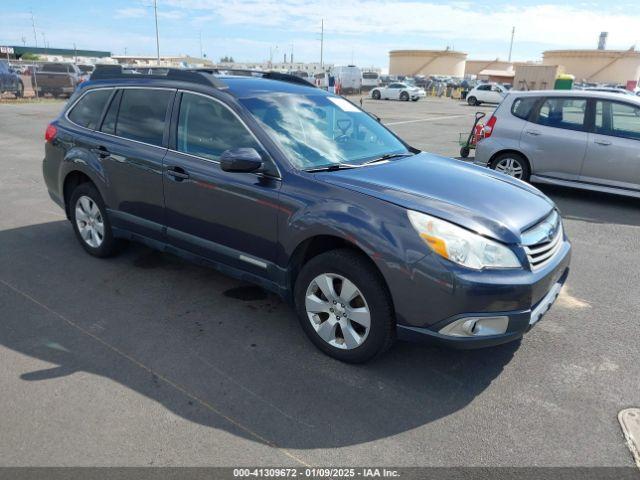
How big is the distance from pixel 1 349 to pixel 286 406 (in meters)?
2.02

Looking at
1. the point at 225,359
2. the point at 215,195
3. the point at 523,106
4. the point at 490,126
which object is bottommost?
the point at 225,359

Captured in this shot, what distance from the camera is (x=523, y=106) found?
8.23m

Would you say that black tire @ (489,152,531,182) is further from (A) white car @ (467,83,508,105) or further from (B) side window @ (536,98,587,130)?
(A) white car @ (467,83,508,105)

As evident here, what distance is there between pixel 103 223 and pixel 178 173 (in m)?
1.35

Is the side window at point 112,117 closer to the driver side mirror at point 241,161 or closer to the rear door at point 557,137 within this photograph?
the driver side mirror at point 241,161

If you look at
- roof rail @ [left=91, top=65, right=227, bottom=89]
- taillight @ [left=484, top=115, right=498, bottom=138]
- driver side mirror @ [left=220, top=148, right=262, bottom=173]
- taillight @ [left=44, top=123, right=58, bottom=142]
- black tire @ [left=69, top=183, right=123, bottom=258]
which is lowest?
black tire @ [left=69, top=183, right=123, bottom=258]

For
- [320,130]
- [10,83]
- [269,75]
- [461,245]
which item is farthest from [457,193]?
[10,83]

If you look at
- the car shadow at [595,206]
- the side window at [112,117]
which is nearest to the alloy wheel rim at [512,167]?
the car shadow at [595,206]

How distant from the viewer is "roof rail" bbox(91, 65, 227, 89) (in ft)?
13.3

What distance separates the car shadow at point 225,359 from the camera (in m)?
2.88

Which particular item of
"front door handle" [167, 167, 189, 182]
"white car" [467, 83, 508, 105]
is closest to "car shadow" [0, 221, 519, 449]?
"front door handle" [167, 167, 189, 182]

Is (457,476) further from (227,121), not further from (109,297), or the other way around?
(109,297)

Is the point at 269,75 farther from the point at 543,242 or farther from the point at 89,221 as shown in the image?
the point at 543,242

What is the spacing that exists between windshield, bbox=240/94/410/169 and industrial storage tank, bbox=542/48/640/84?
103 metres
